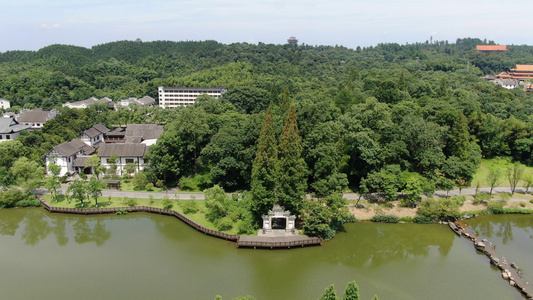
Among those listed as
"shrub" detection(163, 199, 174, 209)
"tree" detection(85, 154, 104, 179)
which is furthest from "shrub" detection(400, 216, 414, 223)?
"tree" detection(85, 154, 104, 179)

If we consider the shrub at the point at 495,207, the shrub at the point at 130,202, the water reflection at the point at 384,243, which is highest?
the shrub at the point at 495,207

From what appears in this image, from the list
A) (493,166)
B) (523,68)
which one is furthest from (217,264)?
(523,68)

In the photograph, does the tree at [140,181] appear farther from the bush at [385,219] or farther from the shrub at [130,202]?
the bush at [385,219]

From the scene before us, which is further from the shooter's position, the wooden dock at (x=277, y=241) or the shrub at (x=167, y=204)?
the shrub at (x=167, y=204)

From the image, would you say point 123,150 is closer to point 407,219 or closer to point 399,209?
point 399,209

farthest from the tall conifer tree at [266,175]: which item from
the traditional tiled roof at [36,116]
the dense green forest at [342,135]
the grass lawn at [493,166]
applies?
the traditional tiled roof at [36,116]

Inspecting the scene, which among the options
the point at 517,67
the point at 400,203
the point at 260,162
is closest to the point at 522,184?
the point at 400,203

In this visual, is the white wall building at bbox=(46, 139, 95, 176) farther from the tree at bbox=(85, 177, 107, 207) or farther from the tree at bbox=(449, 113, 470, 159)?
the tree at bbox=(449, 113, 470, 159)
